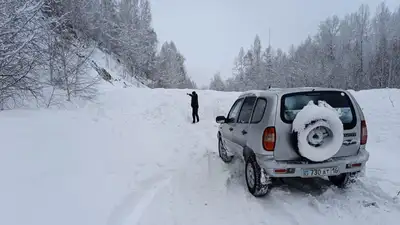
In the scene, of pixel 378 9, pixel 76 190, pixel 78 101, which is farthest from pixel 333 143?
pixel 378 9

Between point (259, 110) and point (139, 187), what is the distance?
8.51ft

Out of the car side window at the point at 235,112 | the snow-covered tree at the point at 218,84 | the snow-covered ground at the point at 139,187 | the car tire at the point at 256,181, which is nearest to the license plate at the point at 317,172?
the snow-covered ground at the point at 139,187

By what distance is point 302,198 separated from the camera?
4.09 metres

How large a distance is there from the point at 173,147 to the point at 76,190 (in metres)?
4.39

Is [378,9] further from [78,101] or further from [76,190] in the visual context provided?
[76,190]

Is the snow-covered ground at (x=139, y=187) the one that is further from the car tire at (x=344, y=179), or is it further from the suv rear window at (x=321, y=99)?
the suv rear window at (x=321, y=99)

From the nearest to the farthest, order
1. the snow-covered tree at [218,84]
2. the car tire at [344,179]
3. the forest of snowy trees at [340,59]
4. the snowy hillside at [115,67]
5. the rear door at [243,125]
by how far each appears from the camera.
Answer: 1. the car tire at [344,179]
2. the rear door at [243,125]
3. the snowy hillside at [115,67]
4. the forest of snowy trees at [340,59]
5. the snow-covered tree at [218,84]

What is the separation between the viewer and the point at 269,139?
3.92 m

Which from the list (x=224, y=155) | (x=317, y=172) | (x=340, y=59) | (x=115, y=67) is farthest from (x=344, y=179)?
(x=340, y=59)

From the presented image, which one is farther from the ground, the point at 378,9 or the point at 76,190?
the point at 378,9

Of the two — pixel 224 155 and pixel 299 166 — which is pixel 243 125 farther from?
pixel 224 155

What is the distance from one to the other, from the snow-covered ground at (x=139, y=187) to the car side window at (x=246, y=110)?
121 centimetres

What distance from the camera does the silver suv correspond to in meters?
3.70

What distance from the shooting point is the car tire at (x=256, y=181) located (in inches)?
163
